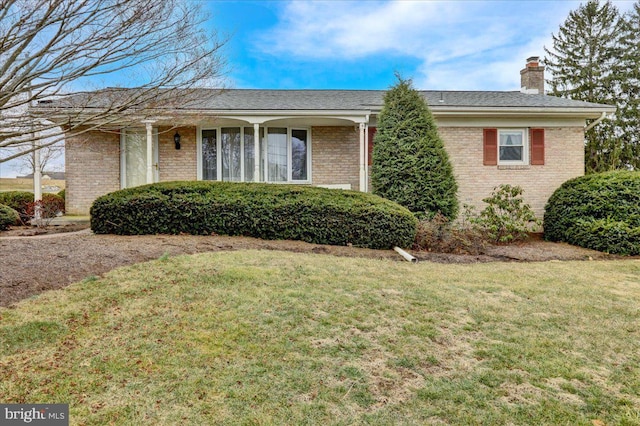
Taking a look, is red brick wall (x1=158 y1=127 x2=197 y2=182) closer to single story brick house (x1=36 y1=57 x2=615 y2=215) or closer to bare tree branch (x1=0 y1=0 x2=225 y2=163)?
single story brick house (x1=36 y1=57 x2=615 y2=215)

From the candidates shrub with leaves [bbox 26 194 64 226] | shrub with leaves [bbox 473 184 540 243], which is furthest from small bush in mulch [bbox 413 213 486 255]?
shrub with leaves [bbox 26 194 64 226]

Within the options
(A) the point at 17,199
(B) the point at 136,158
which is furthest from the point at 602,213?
(A) the point at 17,199

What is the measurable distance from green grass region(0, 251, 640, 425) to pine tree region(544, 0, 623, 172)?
2720cm

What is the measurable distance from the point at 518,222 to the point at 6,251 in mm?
11272

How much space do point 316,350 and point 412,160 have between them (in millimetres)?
7312

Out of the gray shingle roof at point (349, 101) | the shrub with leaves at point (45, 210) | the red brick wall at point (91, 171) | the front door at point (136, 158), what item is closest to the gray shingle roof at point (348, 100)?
the gray shingle roof at point (349, 101)

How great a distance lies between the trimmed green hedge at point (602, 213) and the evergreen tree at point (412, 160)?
2809 mm

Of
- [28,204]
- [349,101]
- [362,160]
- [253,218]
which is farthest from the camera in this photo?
[349,101]

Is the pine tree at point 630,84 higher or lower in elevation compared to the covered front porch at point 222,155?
higher

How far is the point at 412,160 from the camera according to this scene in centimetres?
956

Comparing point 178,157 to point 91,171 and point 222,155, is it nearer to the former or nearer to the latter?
point 222,155

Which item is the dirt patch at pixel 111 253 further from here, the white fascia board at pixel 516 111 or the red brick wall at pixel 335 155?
the red brick wall at pixel 335 155

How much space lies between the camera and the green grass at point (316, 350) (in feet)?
7.98

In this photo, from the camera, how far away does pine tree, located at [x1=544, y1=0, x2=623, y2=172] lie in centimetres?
2586
